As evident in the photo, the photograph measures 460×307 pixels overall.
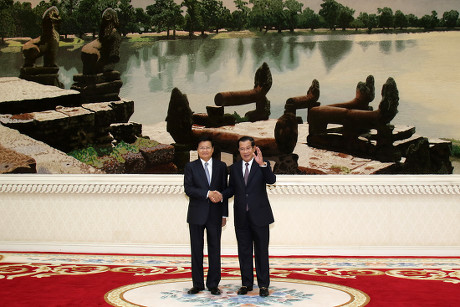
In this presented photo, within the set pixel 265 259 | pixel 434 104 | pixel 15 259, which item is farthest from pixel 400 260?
pixel 15 259

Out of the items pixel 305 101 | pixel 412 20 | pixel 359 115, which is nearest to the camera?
pixel 359 115

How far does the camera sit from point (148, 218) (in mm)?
6973

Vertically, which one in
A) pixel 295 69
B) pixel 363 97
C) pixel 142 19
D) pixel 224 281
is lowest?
pixel 224 281

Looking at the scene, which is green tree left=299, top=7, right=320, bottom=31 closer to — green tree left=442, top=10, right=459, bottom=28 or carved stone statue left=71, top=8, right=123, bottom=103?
green tree left=442, top=10, right=459, bottom=28

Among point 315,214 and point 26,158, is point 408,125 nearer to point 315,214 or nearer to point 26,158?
point 315,214

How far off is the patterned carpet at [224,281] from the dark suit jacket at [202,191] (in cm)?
57

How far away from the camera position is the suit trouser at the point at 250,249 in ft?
15.4

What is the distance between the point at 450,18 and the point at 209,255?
3769 millimetres

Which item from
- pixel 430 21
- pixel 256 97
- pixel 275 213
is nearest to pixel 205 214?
pixel 275 213

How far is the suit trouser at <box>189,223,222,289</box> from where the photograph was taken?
15.6 ft

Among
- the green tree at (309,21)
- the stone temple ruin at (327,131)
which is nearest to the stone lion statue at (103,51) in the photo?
the stone temple ruin at (327,131)

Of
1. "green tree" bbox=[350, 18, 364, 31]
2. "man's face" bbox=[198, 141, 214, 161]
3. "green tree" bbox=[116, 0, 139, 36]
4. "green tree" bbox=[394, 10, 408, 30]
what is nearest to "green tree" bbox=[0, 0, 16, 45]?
"green tree" bbox=[116, 0, 139, 36]

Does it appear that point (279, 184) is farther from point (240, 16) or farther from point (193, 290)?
point (193, 290)

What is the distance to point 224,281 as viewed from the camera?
5.34 metres
